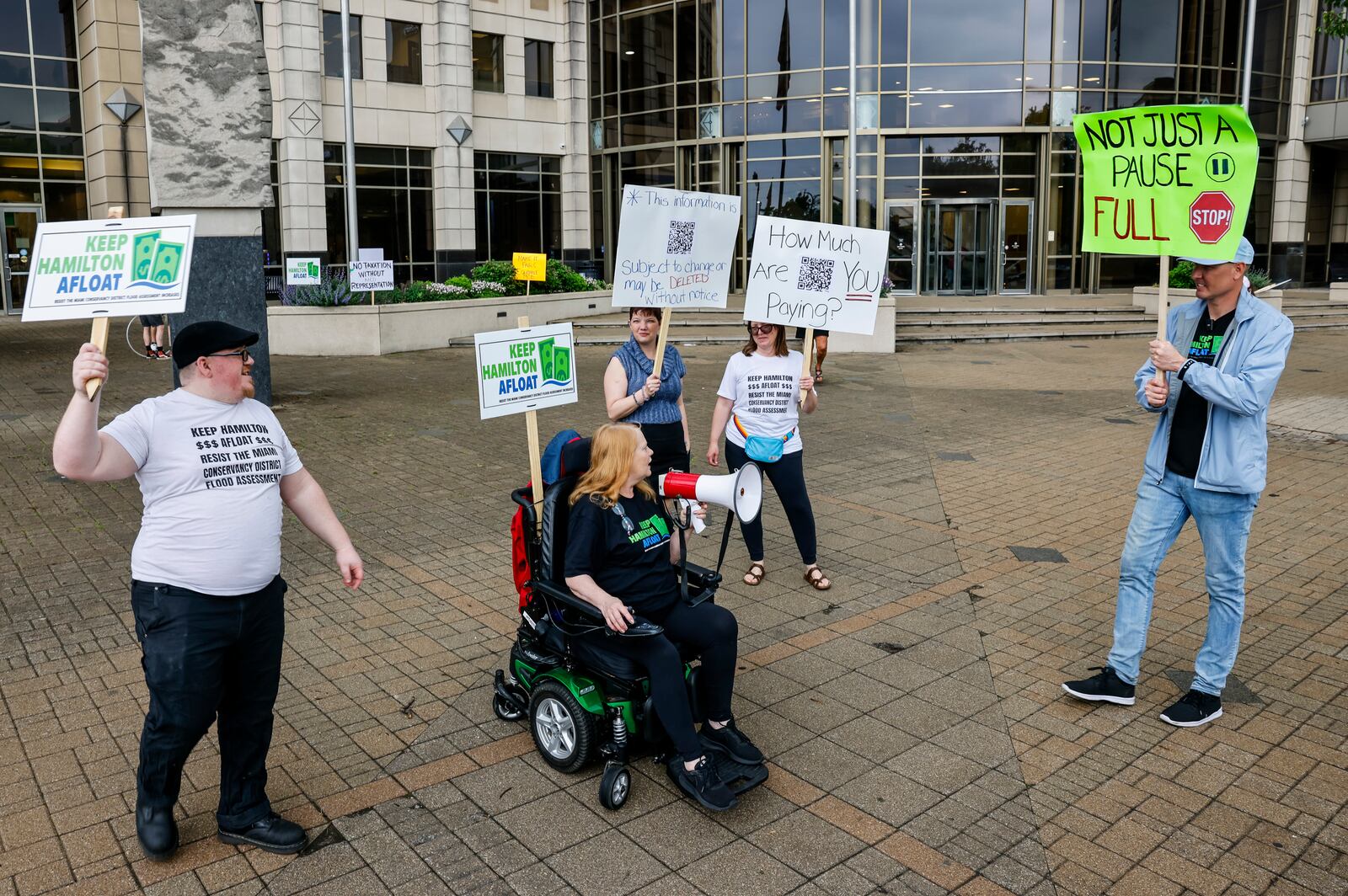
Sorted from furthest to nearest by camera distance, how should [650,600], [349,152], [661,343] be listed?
1. [349,152]
2. [661,343]
3. [650,600]

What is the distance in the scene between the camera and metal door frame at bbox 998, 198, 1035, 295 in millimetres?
32031

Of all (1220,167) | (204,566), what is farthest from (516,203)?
(204,566)

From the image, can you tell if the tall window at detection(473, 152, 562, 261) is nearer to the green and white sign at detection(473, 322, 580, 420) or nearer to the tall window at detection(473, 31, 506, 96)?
the tall window at detection(473, 31, 506, 96)

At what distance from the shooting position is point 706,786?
13.8 ft

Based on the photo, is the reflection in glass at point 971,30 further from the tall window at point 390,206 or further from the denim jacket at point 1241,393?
the denim jacket at point 1241,393

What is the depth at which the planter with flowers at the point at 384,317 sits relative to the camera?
19938 millimetres

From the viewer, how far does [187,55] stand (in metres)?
11.9

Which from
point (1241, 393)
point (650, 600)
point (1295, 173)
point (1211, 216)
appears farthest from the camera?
point (1295, 173)

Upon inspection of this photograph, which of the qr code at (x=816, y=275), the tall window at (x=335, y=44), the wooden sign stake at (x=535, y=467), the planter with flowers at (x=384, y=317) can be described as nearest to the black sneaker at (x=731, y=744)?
the wooden sign stake at (x=535, y=467)

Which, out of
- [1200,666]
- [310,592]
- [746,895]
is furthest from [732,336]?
[746,895]

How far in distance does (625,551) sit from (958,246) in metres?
29.8

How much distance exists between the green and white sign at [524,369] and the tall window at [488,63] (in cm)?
3079

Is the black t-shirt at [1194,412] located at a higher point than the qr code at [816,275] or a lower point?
lower

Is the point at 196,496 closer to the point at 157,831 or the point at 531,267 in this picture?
the point at 157,831
